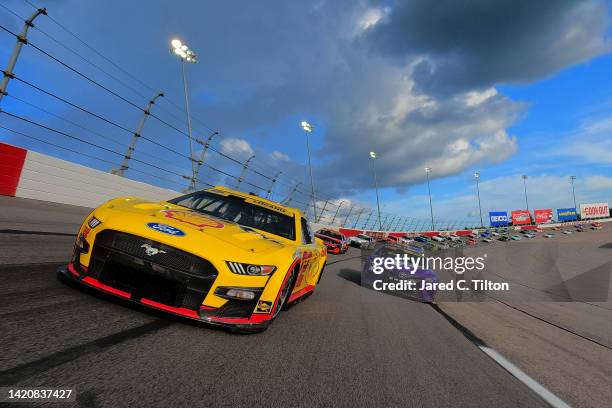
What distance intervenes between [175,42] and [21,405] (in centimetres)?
2495

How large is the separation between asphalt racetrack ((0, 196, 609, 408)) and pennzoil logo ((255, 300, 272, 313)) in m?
0.30

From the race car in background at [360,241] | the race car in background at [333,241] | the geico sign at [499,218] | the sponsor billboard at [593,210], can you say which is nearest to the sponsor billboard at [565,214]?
the sponsor billboard at [593,210]

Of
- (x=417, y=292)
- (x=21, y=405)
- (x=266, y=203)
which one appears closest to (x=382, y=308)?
(x=417, y=292)

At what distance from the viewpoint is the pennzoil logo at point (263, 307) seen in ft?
10.1

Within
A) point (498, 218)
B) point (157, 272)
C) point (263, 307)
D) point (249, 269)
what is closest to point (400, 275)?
point (263, 307)

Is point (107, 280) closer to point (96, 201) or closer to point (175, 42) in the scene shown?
point (96, 201)

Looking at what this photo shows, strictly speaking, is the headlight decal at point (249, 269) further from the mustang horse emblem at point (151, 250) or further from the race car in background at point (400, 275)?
the race car in background at point (400, 275)

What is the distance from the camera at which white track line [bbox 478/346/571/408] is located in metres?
2.87

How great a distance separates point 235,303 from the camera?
293 centimetres

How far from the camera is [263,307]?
3119 millimetres

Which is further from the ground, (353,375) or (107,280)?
(107,280)

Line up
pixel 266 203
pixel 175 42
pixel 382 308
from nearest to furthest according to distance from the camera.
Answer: pixel 266 203, pixel 382 308, pixel 175 42

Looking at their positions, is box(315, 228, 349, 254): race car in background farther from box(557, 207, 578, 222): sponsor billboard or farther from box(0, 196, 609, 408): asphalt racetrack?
box(557, 207, 578, 222): sponsor billboard

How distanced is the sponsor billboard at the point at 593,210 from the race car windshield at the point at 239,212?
10503 cm
